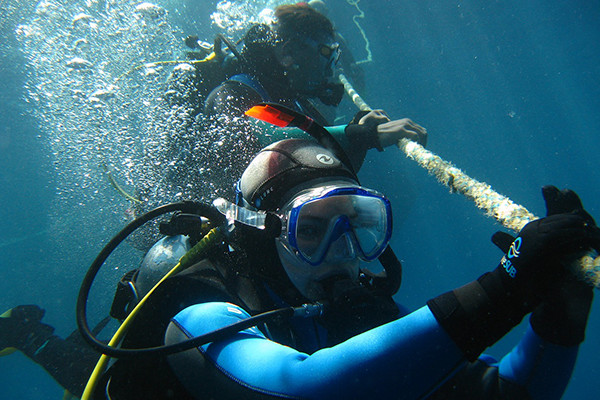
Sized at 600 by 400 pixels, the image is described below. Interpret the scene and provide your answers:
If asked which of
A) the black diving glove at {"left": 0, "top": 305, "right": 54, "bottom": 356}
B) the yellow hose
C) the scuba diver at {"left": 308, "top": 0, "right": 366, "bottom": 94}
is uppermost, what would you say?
the scuba diver at {"left": 308, "top": 0, "right": 366, "bottom": 94}

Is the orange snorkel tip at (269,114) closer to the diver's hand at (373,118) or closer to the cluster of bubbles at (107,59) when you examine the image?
the diver's hand at (373,118)

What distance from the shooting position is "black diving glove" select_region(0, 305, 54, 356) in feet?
19.6

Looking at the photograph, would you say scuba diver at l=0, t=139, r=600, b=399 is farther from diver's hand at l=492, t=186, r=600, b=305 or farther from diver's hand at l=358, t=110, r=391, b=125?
diver's hand at l=358, t=110, r=391, b=125

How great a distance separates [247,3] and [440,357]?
22.0 m

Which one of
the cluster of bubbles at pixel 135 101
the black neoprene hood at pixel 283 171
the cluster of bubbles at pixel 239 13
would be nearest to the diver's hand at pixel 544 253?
the black neoprene hood at pixel 283 171

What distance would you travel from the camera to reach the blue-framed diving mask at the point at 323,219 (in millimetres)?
1580

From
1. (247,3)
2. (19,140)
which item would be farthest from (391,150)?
(19,140)

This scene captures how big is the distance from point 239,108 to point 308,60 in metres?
1.47

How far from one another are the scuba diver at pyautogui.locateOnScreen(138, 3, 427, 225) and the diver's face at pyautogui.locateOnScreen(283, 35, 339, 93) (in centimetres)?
1

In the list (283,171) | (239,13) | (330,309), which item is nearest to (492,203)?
(330,309)

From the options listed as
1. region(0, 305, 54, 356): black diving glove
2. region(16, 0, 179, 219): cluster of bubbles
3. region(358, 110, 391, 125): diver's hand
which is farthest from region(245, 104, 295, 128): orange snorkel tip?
region(0, 305, 54, 356): black diving glove

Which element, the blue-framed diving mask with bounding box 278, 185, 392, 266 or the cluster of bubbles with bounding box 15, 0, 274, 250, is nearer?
the blue-framed diving mask with bounding box 278, 185, 392, 266

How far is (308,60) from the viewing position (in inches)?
156

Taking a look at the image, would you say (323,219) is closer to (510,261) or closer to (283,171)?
(283,171)
